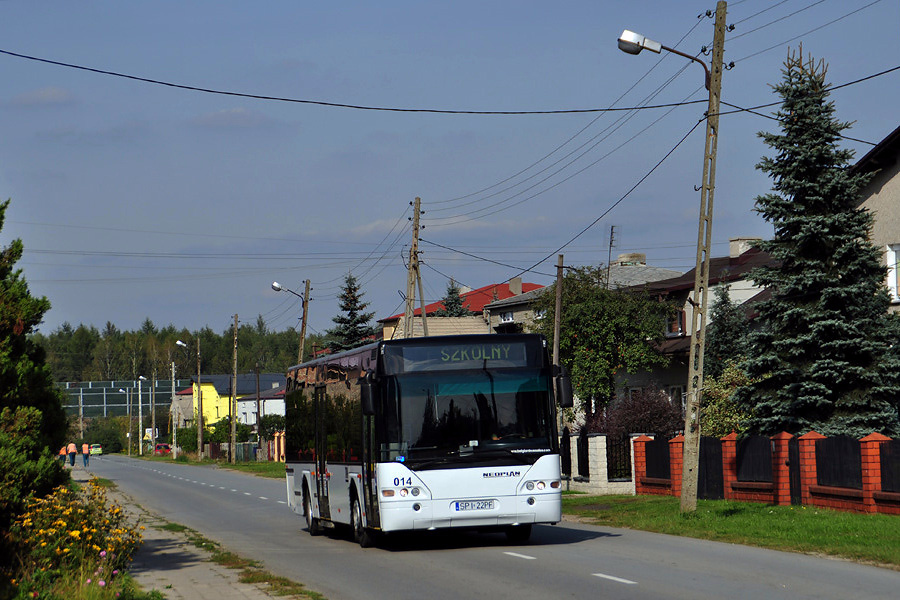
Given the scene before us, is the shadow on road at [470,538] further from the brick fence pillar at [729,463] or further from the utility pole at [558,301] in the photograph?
the utility pole at [558,301]

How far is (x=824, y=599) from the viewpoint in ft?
35.5

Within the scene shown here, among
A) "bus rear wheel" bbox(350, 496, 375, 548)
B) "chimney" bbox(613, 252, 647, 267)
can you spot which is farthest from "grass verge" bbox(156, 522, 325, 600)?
"chimney" bbox(613, 252, 647, 267)

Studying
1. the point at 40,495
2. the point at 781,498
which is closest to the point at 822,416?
the point at 781,498

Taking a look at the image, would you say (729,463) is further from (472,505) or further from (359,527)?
(472,505)

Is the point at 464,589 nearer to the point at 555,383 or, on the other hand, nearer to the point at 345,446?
the point at 555,383

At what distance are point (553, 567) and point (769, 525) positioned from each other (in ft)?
21.0

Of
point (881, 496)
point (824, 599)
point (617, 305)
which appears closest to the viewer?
point (824, 599)

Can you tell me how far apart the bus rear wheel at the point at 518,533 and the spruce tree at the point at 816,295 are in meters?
11.6

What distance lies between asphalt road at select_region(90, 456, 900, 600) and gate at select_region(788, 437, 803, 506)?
14.5 ft

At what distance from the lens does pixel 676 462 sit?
27.0 meters

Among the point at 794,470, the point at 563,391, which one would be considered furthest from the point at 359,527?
the point at 794,470

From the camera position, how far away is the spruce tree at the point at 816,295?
27.3 meters

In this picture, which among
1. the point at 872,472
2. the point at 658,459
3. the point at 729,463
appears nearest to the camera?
the point at 872,472

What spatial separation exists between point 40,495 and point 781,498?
15450mm
